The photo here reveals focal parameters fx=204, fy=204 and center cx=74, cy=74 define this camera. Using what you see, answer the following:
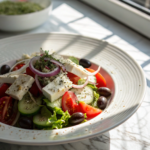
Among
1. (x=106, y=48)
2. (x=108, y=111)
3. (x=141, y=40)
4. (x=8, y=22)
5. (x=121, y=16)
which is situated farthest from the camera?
(x=121, y=16)

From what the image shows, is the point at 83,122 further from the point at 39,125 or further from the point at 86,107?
the point at 39,125

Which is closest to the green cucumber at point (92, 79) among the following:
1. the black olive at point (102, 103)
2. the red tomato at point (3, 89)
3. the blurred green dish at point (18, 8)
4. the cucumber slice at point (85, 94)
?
the cucumber slice at point (85, 94)

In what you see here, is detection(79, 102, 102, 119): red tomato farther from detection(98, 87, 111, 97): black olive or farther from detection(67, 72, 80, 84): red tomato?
detection(67, 72, 80, 84): red tomato

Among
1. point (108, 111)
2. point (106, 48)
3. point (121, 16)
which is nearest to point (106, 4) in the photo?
point (121, 16)

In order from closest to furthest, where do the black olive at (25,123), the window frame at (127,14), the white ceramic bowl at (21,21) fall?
the black olive at (25,123), the white ceramic bowl at (21,21), the window frame at (127,14)

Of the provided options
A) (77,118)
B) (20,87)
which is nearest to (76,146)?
(77,118)

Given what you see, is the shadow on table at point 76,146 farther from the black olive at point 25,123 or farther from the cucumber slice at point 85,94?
the cucumber slice at point 85,94
